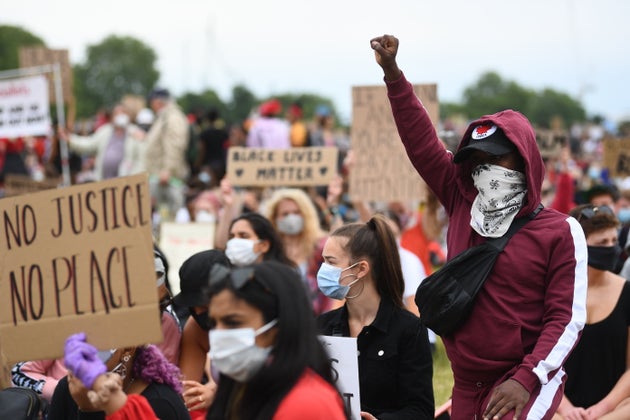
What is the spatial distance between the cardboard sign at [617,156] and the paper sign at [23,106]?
7.71 meters

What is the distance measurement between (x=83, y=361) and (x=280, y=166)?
710cm

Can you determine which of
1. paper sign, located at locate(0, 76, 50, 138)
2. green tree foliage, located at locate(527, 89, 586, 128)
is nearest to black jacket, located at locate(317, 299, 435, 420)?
paper sign, located at locate(0, 76, 50, 138)

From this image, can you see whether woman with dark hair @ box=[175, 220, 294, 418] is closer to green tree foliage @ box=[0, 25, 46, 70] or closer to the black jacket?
the black jacket

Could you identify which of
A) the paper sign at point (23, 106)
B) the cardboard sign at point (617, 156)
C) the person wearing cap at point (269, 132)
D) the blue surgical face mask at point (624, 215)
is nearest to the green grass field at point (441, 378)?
the blue surgical face mask at point (624, 215)

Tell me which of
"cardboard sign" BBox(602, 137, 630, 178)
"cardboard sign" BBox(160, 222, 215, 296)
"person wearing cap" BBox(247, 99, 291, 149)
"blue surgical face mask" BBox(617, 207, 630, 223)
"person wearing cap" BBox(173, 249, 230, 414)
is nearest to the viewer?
"person wearing cap" BBox(173, 249, 230, 414)

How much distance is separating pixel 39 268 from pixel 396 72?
5.39 ft

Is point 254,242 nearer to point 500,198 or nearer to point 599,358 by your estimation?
point 599,358

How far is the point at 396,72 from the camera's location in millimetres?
4121

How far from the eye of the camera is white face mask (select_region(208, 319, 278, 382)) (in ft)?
9.75

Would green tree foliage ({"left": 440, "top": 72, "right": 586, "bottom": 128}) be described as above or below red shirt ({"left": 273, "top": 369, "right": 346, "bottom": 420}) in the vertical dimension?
below

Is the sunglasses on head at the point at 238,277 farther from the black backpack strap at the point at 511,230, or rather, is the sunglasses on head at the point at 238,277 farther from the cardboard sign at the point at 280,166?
the cardboard sign at the point at 280,166

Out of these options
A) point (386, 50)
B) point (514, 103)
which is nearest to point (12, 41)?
point (514, 103)

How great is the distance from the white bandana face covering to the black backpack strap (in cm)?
2

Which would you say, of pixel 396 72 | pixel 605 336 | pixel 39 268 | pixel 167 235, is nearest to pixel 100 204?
pixel 39 268
